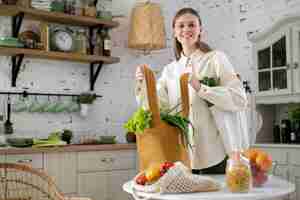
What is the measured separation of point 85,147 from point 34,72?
0.89 m

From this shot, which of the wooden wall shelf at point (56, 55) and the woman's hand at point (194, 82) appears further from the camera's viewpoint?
the wooden wall shelf at point (56, 55)

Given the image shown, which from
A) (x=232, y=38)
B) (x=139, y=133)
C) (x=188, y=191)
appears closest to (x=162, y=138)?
(x=139, y=133)

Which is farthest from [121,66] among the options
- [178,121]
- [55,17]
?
[178,121]

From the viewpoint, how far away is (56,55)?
375cm

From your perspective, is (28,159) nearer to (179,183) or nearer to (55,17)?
(55,17)

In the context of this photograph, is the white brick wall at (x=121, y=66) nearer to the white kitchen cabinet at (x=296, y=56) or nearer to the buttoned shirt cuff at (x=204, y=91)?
the white kitchen cabinet at (x=296, y=56)

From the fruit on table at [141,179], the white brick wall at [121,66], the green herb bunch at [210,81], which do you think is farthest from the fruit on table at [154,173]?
the white brick wall at [121,66]

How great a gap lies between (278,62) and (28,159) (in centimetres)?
234

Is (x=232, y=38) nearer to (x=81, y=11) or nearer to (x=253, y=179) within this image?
(x=81, y=11)

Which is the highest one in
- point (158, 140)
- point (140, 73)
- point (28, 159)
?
point (140, 73)

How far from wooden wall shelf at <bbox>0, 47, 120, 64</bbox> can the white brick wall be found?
0.40 feet

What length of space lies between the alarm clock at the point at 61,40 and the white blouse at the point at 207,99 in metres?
1.76

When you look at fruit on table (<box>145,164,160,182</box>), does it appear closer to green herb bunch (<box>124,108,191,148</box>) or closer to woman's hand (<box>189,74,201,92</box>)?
green herb bunch (<box>124,108,191,148</box>)

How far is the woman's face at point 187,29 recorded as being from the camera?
2281 millimetres
